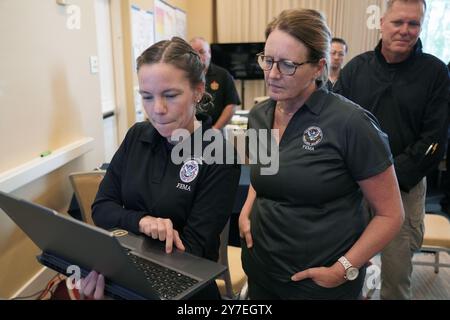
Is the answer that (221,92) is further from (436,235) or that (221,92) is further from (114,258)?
(114,258)

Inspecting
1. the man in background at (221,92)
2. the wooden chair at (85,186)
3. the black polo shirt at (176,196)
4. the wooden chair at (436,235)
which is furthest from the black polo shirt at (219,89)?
the black polo shirt at (176,196)

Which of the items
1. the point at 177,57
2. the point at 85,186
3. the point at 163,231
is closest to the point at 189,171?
the point at 163,231

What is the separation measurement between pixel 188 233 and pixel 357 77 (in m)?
1.15

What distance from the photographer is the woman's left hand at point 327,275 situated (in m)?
1.11

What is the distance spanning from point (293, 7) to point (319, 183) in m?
4.98

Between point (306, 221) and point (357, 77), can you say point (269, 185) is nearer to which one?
point (306, 221)

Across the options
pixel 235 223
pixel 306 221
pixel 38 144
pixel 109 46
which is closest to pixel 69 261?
pixel 306 221

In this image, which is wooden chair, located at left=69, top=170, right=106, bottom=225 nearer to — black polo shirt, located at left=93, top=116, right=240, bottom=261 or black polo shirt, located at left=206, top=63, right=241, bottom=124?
black polo shirt, located at left=93, top=116, right=240, bottom=261

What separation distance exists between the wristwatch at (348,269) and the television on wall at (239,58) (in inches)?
188

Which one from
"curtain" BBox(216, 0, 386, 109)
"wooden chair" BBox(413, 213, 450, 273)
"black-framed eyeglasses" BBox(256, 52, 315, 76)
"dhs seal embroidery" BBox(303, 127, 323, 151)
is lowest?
"wooden chair" BBox(413, 213, 450, 273)

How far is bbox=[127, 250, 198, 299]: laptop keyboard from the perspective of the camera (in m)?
0.80

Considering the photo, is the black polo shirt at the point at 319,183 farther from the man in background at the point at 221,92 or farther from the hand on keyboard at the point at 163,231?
the man in background at the point at 221,92

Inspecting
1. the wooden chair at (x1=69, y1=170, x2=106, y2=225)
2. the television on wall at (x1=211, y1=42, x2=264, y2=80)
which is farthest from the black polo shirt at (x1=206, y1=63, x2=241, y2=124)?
the television on wall at (x1=211, y1=42, x2=264, y2=80)

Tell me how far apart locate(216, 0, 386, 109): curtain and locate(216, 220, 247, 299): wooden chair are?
4.51 meters
